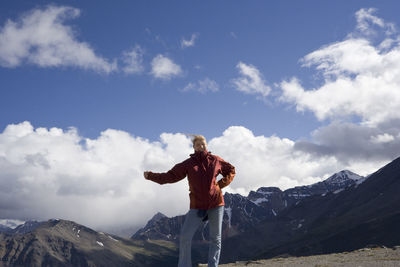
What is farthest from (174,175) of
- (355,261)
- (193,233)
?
(355,261)

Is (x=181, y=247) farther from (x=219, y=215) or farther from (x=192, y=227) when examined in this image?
(x=219, y=215)

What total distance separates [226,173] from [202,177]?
929 millimetres

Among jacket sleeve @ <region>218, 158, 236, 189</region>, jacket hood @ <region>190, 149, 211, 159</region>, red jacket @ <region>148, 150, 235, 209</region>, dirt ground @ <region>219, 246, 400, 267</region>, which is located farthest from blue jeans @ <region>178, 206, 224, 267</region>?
dirt ground @ <region>219, 246, 400, 267</region>

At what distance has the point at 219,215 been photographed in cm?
1005

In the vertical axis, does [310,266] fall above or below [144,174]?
below

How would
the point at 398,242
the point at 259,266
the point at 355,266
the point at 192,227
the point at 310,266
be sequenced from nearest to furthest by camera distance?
the point at 192,227 → the point at 355,266 → the point at 310,266 → the point at 259,266 → the point at 398,242

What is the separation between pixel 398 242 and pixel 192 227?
20537 cm

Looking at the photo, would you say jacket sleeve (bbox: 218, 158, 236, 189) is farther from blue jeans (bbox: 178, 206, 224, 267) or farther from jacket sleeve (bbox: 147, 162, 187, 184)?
jacket sleeve (bbox: 147, 162, 187, 184)

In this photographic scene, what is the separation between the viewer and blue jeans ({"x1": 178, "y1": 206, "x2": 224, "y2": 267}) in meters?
9.83

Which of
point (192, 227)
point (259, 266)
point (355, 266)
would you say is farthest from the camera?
point (259, 266)

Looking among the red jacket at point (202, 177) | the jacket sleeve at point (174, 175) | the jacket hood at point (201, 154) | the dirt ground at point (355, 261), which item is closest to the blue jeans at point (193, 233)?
the red jacket at point (202, 177)

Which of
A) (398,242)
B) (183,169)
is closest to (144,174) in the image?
(183,169)

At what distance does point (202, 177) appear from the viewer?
10117 millimetres

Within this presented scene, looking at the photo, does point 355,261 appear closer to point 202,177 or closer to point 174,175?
point 202,177
